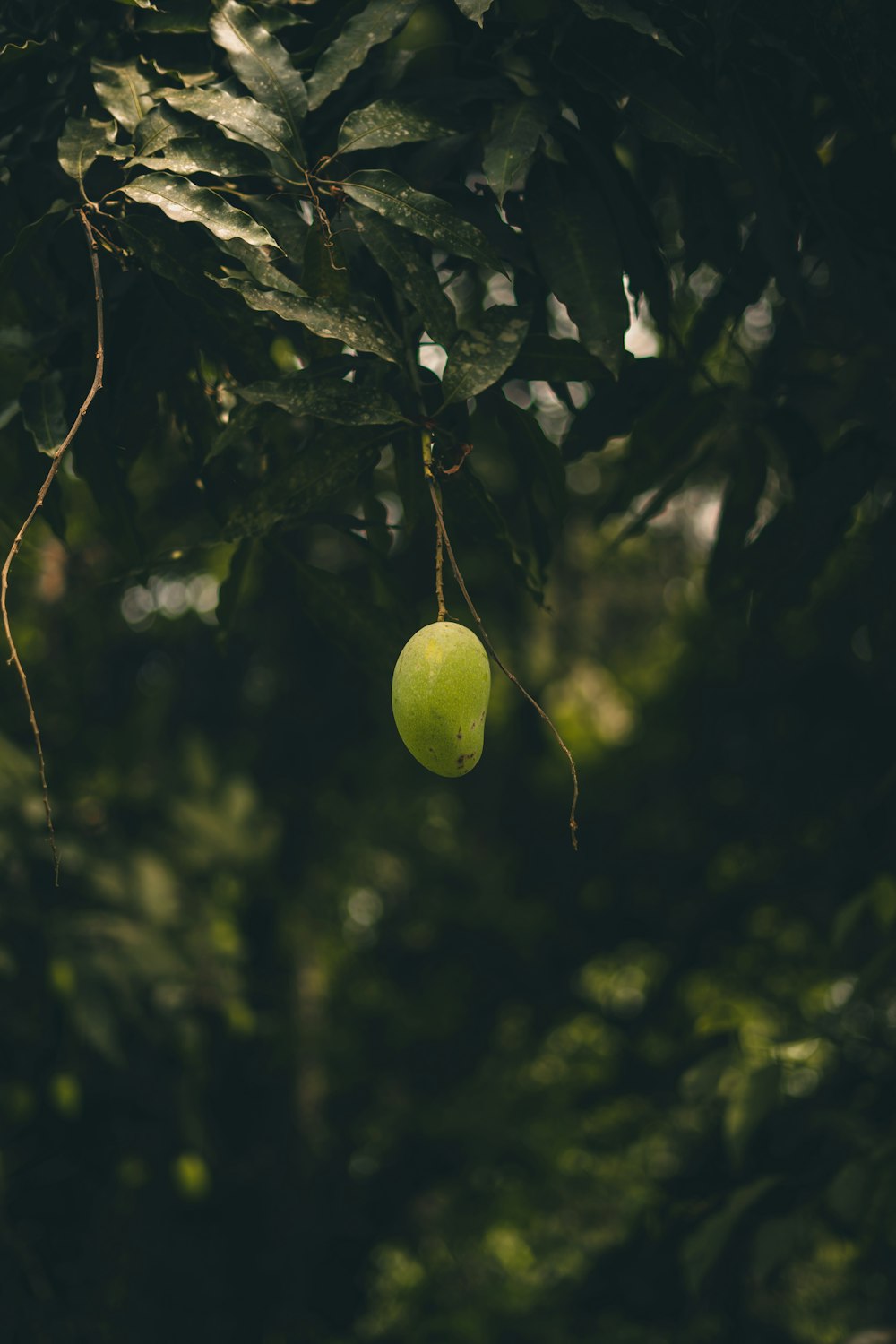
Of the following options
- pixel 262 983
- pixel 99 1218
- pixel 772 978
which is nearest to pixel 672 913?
pixel 772 978

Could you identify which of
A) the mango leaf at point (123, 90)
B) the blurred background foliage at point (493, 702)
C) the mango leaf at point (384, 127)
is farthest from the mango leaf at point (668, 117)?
the mango leaf at point (123, 90)

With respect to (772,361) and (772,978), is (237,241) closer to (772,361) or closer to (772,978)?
(772,361)

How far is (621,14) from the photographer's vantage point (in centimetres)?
94

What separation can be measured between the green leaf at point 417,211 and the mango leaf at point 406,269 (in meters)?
0.02

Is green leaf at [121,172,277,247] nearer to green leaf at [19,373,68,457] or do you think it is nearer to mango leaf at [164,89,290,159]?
mango leaf at [164,89,290,159]

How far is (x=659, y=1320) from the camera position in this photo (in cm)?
222

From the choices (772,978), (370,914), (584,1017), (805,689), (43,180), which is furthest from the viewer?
(370,914)

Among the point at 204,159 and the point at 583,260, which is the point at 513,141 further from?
the point at 204,159

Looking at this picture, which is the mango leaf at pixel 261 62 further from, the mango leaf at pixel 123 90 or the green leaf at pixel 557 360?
the green leaf at pixel 557 360

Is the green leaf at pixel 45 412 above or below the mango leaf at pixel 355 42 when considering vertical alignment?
below

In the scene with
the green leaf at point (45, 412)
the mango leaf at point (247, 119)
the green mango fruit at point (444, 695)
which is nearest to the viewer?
the green mango fruit at point (444, 695)

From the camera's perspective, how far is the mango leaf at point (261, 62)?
0.98 m

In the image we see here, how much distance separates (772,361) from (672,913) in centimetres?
286

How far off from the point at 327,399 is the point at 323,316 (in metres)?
0.07
